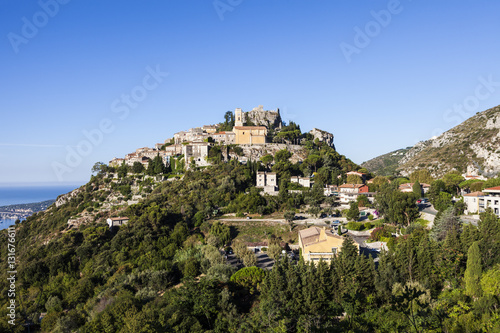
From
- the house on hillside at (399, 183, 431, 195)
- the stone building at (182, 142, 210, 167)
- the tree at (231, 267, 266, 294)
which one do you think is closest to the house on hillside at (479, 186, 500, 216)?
the house on hillside at (399, 183, 431, 195)

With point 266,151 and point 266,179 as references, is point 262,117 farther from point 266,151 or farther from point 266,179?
point 266,179

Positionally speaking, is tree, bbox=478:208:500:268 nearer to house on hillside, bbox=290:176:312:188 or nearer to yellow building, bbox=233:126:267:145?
house on hillside, bbox=290:176:312:188

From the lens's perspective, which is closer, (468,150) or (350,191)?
(350,191)

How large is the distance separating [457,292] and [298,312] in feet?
26.1

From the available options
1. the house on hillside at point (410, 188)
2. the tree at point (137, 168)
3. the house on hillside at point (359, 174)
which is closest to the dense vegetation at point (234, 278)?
the house on hillside at point (359, 174)

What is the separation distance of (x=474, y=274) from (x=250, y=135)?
48.4 meters

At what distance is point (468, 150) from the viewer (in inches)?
2965

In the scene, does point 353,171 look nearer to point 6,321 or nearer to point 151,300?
point 151,300

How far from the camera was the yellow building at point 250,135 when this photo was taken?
6419 cm

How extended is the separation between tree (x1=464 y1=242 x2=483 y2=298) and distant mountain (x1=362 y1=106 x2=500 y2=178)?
51.5 meters

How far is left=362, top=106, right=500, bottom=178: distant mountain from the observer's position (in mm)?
68938

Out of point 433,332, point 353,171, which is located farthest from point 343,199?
point 433,332

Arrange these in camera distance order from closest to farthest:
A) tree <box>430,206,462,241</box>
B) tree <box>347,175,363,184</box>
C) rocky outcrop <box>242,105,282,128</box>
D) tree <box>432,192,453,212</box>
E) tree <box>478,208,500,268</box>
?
tree <box>478,208,500,268</box> < tree <box>430,206,462,241</box> < tree <box>432,192,453,212</box> < tree <box>347,175,363,184</box> < rocky outcrop <box>242,105,282,128</box>

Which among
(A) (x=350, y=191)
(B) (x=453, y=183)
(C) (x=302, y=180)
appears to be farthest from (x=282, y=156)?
(B) (x=453, y=183)
